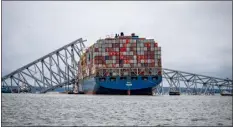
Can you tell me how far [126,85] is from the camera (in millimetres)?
91812

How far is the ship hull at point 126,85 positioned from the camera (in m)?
91.1

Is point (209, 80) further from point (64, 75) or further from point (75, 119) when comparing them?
point (75, 119)

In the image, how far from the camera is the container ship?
92.4 m

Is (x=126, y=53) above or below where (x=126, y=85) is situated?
above

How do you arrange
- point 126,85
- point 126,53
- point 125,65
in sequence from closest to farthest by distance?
1. point 126,85
2. point 125,65
3. point 126,53

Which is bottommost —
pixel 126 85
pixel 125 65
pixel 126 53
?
pixel 126 85

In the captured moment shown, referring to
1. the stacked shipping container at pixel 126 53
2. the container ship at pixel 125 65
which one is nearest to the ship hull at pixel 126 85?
the container ship at pixel 125 65

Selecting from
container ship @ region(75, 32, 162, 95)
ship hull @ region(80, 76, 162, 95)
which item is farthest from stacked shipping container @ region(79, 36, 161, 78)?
ship hull @ region(80, 76, 162, 95)

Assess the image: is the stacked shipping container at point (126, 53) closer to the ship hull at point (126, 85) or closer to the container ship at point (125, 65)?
the container ship at point (125, 65)

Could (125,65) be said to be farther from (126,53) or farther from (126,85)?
(126,85)

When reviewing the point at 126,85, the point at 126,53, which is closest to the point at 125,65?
the point at 126,53

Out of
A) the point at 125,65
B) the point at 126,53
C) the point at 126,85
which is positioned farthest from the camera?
the point at 126,53

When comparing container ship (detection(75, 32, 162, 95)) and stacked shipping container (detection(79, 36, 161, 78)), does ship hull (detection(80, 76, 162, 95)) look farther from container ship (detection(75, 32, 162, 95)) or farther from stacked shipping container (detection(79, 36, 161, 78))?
stacked shipping container (detection(79, 36, 161, 78))

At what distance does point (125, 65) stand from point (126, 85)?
7494 millimetres
